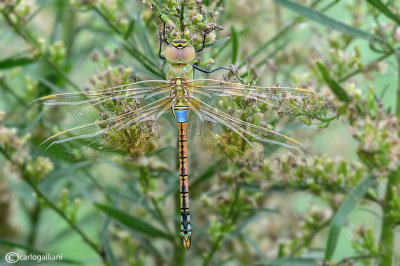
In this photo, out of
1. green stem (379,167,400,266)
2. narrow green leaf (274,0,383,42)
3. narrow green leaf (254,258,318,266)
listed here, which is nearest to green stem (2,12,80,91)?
narrow green leaf (274,0,383,42)

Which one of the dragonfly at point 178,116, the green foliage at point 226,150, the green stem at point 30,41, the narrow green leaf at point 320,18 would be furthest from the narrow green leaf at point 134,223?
the narrow green leaf at point 320,18

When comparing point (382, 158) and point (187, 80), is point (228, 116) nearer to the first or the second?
point (187, 80)

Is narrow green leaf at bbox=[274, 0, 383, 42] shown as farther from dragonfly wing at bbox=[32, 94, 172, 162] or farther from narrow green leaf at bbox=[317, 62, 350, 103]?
dragonfly wing at bbox=[32, 94, 172, 162]

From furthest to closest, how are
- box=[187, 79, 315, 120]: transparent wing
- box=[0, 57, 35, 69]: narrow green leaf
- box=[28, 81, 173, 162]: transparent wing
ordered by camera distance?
box=[0, 57, 35, 69]: narrow green leaf, box=[28, 81, 173, 162]: transparent wing, box=[187, 79, 315, 120]: transparent wing

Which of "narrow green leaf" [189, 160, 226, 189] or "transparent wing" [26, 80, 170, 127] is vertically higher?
"transparent wing" [26, 80, 170, 127]

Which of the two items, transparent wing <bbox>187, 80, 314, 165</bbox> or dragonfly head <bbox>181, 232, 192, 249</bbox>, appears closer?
transparent wing <bbox>187, 80, 314, 165</bbox>

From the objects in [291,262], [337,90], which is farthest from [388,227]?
[337,90]
